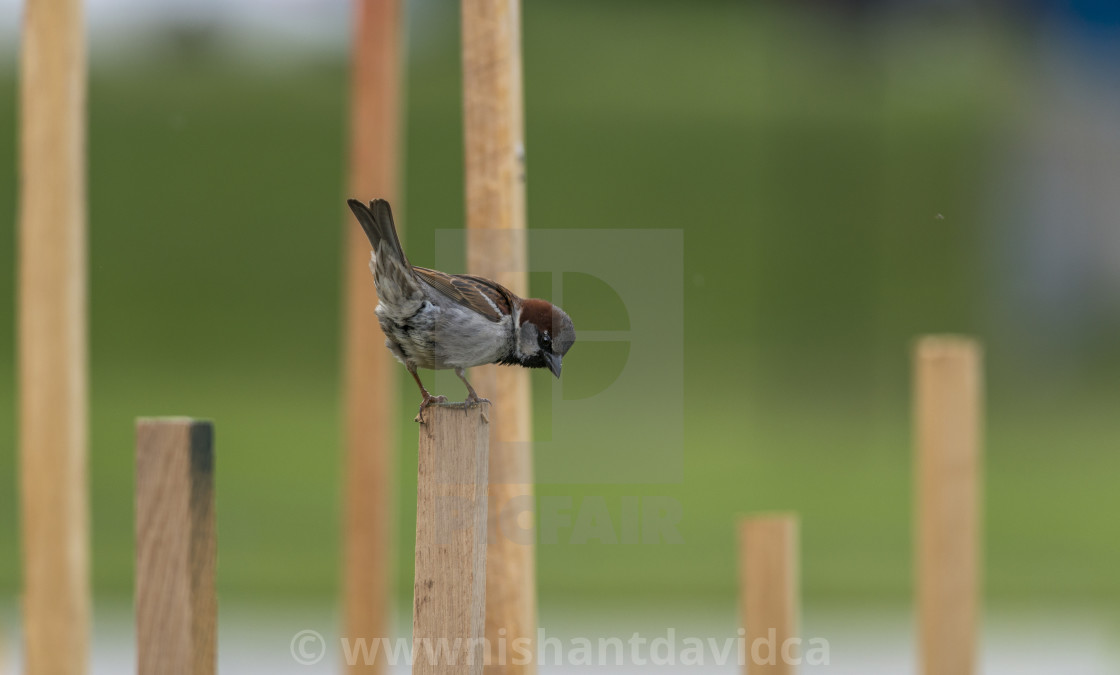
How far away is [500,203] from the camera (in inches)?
68.8

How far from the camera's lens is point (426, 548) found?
1.37 metres

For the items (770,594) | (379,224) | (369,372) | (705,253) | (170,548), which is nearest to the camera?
(170,548)

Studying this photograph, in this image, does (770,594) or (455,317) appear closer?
(455,317)

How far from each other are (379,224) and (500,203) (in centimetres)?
22

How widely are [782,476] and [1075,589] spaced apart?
4.71 feet

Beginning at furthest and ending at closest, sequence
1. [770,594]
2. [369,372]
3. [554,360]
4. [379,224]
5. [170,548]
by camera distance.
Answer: [369,372], [770,594], [554,360], [379,224], [170,548]

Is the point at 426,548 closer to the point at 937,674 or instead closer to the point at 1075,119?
the point at 937,674

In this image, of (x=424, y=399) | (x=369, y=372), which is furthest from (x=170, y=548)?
(x=369, y=372)

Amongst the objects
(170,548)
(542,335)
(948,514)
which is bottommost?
(948,514)

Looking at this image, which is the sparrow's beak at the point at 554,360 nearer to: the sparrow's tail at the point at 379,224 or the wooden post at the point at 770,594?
the sparrow's tail at the point at 379,224

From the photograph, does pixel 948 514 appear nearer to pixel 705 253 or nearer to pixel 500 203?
pixel 500 203

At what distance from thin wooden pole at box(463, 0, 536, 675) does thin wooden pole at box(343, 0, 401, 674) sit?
789 millimetres

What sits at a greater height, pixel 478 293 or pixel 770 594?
pixel 478 293

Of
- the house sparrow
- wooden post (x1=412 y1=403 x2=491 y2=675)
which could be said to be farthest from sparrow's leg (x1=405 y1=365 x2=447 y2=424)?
wooden post (x1=412 y1=403 x2=491 y2=675)
